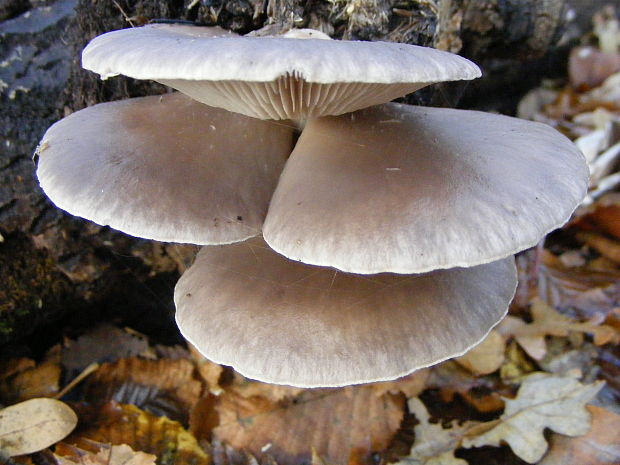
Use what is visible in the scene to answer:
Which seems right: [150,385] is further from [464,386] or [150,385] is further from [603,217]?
[603,217]

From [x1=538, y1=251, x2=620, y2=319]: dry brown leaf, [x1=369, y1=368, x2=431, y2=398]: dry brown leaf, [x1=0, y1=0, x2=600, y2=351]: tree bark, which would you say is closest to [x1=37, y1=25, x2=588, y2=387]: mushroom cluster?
[x1=0, y1=0, x2=600, y2=351]: tree bark

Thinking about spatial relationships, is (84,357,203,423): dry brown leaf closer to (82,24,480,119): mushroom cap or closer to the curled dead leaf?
the curled dead leaf

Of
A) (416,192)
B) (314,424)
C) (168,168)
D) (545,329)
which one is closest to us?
(416,192)

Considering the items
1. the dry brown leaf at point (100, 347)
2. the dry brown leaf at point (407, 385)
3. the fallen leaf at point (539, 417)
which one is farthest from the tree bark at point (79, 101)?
the fallen leaf at point (539, 417)

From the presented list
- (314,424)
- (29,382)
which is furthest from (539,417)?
(29,382)

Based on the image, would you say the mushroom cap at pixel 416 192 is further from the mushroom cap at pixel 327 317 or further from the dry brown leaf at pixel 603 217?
the dry brown leaf at pixel 603 217

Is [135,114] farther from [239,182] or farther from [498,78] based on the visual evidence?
[498,78]

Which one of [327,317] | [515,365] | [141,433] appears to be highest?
[327,317]

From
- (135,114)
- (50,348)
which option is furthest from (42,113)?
(50,348)
